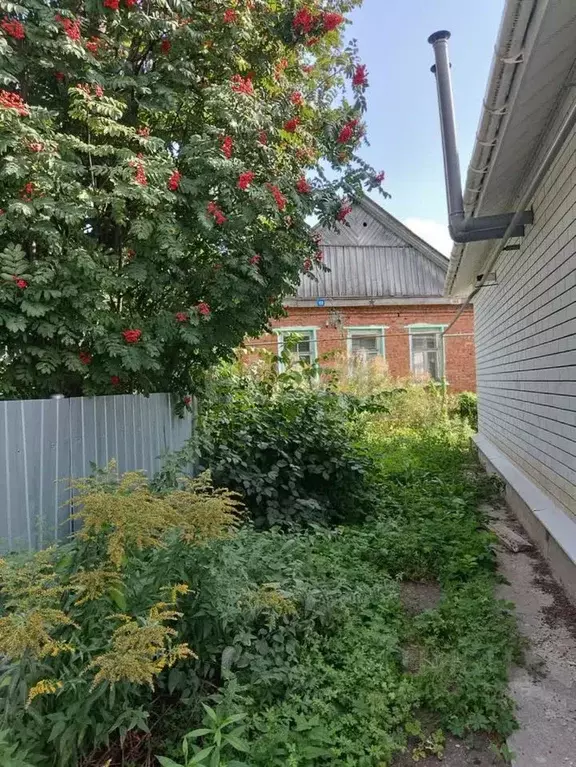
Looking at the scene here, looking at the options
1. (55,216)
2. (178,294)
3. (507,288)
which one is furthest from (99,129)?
(507,288)

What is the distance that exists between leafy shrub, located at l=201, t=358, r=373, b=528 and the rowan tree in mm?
883

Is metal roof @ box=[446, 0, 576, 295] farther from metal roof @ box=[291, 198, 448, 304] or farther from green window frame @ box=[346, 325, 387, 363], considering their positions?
metal roof @ box=[291, 198, 448, 304]

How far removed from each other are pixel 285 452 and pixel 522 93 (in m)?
3.40

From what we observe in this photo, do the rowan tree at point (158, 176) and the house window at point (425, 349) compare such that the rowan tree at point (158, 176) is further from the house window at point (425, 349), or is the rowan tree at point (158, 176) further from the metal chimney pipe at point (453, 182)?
the house window at point (425, 349)

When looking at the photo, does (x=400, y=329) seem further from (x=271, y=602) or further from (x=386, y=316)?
(x=271, y=602)

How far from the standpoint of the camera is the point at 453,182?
440 cm

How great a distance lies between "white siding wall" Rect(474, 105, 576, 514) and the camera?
11.3 feet

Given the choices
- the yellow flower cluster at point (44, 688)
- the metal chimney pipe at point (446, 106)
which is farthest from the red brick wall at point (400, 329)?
the yellow flower cluster at point (44, 688)

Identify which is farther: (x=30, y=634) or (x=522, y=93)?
(x=522, y=93)

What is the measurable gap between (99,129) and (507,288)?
4623 mm

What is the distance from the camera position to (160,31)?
3.28m

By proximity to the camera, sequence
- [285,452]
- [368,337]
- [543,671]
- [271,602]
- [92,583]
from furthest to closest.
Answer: [368,337]
[285,452]
[543,671]
[271,602]
[92,583]

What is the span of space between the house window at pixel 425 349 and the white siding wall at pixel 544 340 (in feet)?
24.4

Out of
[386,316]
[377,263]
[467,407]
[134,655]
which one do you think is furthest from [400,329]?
[134,655]
